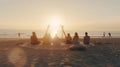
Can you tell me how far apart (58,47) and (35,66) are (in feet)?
32.3

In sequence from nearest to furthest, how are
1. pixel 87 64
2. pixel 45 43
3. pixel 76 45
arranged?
pixel 87 64
pixel 76 45
pixel 45 43

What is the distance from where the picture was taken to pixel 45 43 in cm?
2503

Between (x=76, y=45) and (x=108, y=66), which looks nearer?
(x=108, y=66)

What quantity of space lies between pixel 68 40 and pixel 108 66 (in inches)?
494

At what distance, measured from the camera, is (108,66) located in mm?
13625

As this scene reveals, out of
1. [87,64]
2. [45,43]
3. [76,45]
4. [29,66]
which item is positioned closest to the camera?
[29,66]

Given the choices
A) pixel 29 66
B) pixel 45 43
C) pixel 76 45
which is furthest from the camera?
pixel 45 43

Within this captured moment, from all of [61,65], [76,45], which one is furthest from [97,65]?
[76,45]

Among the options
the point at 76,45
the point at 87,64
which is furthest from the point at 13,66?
the point at 76,45

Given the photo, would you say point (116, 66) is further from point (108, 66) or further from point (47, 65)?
point (47, 65)

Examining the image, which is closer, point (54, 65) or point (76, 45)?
point (54, 65)

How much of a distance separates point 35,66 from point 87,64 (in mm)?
2905

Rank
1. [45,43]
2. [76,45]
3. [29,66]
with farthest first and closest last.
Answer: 1. [45,43]
2. [76,45]
3. [29,66]

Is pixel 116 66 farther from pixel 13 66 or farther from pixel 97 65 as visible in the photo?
pixel 13 66
